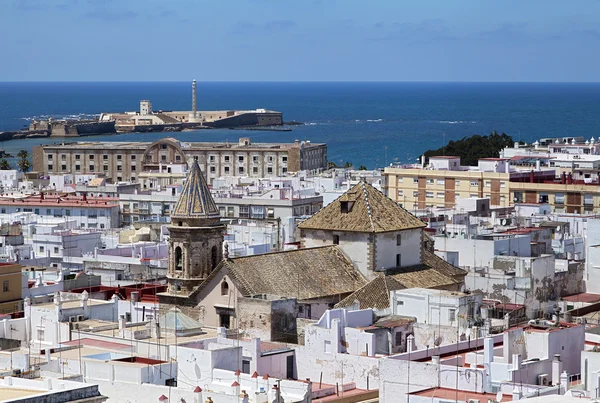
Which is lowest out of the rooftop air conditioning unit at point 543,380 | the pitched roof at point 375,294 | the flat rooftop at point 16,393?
the rooftop air conditioning unit at point 543,380

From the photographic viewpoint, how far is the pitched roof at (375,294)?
40594mm

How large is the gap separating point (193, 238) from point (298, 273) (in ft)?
9.47

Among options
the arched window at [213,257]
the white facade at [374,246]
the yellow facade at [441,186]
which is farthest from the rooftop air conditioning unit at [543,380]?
the yellow facade at [441,186]

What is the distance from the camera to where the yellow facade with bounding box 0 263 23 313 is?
4378 cm

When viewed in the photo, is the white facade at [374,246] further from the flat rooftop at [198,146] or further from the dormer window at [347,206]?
the flat rooftop at [198,146]

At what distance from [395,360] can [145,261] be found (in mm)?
20181

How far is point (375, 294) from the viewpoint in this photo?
41.4m

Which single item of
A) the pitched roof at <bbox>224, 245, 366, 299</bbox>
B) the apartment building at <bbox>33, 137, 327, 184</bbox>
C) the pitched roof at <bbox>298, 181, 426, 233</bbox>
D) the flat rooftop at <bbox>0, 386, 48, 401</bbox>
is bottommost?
the apartment building at <bbox>33, 137, 327, 184</bbox>

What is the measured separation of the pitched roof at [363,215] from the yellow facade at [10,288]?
775cm

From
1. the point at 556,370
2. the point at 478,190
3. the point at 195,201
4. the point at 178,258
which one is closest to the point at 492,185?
the point at 478,190

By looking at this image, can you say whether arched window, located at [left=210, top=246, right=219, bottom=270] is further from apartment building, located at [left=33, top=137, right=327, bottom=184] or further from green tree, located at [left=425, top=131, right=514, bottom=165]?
apartment building, located at [left=33, top=137, right=327, bottom=184]

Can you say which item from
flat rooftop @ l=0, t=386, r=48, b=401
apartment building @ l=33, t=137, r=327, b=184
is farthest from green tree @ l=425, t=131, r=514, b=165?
flat rooftop @ l=0, t=386, r=48, b=401

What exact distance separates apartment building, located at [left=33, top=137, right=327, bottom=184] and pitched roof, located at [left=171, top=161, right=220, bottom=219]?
198 ft

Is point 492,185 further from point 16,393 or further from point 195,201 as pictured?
point 16,393
